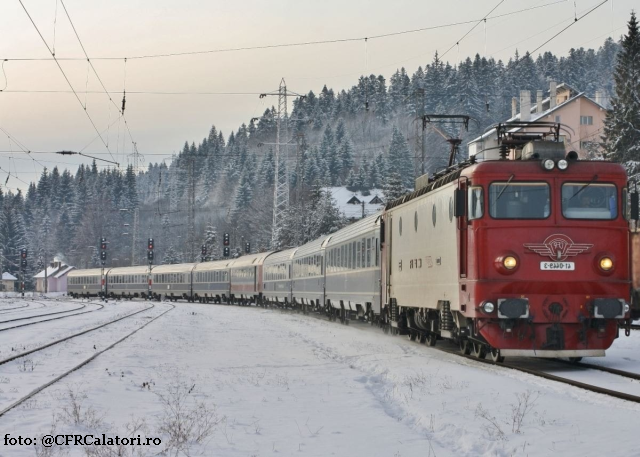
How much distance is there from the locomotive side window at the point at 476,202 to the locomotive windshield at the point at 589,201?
151cm

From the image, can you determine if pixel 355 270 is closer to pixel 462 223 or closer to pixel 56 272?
pixel 462 223

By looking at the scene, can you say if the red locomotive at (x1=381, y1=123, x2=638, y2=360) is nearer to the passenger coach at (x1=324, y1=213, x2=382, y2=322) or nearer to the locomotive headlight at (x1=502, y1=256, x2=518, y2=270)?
the locomotive headlight at (x1=502, y1=256, x2=518, y2=270)

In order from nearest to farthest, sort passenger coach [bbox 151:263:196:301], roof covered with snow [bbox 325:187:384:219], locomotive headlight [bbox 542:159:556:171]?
locomotive headlight [bbox 542:159:556:171] → passenger coach [bbox 151:263:196:301] → roof covered with snow [bbox 325:187:384:219]

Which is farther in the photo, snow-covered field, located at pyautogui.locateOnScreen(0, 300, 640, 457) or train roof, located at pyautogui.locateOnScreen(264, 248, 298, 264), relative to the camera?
train roof, located at pyautogui.locateOnScreen(264, 248, 298, 264)

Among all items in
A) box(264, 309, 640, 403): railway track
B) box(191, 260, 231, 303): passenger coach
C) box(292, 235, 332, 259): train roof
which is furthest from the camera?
box(191, 260, 231, 303): passenger coach

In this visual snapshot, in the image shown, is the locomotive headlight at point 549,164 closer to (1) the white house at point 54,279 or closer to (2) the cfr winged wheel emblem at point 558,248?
(2) the cfr winged wheel emblem at point 558,248

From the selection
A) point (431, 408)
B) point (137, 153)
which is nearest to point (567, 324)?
point (431, 408)

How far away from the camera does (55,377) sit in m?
14.6

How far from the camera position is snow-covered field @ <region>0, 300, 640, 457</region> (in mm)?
8586

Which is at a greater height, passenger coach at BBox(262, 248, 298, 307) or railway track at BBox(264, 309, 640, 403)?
passenger coach at BBox(262, 248, 298, 307)

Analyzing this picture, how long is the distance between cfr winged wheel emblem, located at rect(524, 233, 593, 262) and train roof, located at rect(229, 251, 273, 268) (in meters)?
43.7

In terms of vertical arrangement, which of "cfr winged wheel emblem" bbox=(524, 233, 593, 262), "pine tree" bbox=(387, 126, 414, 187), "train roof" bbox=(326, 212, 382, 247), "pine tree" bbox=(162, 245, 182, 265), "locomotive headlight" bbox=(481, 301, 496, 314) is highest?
"pine tree" bbox=(387, 126, 414, 187)

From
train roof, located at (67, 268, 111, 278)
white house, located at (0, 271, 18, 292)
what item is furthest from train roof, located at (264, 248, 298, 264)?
white house, located at (0, 271, 18, 292)

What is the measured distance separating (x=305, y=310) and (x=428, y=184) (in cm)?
2578
